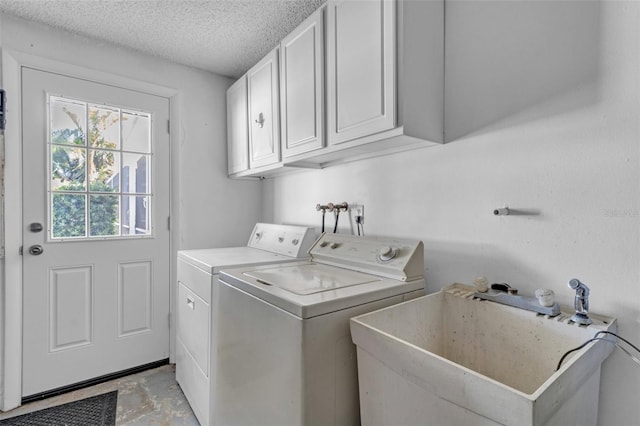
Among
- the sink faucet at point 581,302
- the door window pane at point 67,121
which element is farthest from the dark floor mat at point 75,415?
the sink faucet at point 581,302

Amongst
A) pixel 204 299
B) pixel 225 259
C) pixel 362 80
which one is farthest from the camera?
pixel 225 259

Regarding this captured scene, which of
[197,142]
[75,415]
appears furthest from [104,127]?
[75,415]

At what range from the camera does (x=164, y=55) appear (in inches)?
90.2

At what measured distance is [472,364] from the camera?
1207 millimetres

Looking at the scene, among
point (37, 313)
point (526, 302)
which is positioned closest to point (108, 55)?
point (37, 313)

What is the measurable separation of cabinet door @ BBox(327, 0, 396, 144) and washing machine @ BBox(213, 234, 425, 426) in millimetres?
558

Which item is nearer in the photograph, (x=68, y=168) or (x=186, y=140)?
(x=68, y=168)

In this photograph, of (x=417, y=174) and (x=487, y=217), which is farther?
(x=417, y=174)

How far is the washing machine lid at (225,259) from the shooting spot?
1.60 m

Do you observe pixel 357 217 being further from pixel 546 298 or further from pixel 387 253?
pixel 546 298

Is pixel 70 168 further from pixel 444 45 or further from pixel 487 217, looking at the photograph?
pixel 487 217

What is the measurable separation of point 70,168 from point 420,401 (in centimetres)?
246

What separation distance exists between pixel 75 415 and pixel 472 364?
2186 millimetres

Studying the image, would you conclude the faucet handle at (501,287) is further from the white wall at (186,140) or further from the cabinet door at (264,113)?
the white wall at (186,140)
